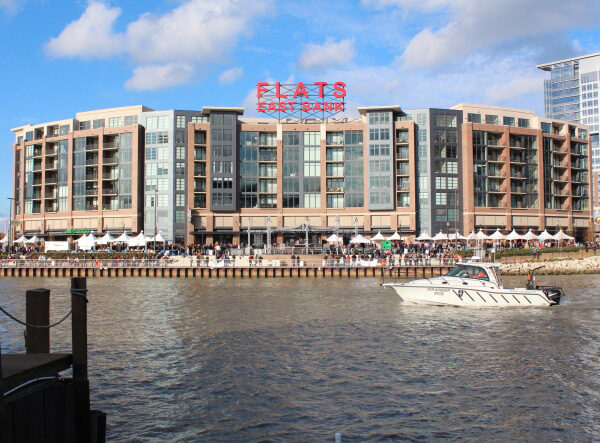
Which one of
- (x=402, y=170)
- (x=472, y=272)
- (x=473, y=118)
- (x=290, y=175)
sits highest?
(x=473, y=118)

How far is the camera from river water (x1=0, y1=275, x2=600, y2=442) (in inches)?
579

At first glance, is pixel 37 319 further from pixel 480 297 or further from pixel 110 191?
pixel 110 191

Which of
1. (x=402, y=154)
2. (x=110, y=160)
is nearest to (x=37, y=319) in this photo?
(x=402, y=154)

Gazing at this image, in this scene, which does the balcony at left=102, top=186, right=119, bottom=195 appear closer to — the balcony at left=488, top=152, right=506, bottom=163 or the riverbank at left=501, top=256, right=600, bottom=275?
the riverbank at left=501, top=256, right=600, bottom=275

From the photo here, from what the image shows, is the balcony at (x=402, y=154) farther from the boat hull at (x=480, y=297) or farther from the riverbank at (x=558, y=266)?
the boat hull at (x=480, y=297)

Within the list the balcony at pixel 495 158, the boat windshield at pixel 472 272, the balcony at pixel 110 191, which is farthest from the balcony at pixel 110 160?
the boat windshield at pixel 472 272

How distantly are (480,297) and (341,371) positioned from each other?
18.5 metres

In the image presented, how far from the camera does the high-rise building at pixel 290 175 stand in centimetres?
9900

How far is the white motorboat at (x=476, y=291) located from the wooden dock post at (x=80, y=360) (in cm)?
2787

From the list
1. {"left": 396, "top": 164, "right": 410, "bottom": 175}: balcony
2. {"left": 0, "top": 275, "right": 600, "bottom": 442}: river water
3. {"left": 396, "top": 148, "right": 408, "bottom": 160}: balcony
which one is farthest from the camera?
{"left": 396, "top": 148, "right": 408, "bottom": 160}: balcony

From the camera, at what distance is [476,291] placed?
3516 centimetres

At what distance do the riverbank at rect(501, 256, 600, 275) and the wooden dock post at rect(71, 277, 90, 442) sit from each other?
66384mm

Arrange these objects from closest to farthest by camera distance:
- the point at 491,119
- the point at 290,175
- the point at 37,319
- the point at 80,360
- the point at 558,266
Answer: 1. the point at 80,360
2. the point at 37,319
3. the point at 558,266
4. the point at 290,175
5. the point at 491,119

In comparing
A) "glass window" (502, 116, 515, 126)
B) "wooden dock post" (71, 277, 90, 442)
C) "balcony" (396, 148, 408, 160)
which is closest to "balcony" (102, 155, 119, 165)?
"balcony" (396, 148, 408, 160)
